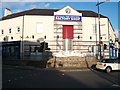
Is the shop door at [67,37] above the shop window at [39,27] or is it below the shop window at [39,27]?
below

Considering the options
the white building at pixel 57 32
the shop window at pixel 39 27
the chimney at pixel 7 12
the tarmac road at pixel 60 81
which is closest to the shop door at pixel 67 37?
the white building at pixel 57 32

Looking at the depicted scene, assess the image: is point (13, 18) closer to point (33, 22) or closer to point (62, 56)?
point (33, 22)

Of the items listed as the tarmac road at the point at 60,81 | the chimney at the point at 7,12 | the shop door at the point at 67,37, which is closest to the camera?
the tarmac road at the point at 60,81

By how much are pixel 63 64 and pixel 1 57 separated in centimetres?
1733

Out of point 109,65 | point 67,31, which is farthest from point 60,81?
point 67,31

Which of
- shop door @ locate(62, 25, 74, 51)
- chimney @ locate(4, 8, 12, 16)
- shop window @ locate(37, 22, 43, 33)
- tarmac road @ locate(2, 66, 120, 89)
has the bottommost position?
tarmac road @ locate(2, 66, 120, 89)

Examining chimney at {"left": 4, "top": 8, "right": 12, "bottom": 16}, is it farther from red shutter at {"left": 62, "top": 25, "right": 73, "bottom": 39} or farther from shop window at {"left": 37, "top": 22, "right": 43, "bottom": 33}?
red shutter at {"left": 62, "top": 25, "right": 73, "bottom": 39}

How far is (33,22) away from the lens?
4359 centimetres

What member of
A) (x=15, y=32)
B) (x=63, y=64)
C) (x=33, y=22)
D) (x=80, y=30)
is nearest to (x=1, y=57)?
(x=15, y=32)

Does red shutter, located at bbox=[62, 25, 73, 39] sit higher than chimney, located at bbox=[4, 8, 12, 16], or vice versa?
chimney, located at bbox=[4, 8, 12, 16]

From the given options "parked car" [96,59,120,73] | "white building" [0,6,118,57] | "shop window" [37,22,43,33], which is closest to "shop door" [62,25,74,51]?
"white building" [0,6,118,57]

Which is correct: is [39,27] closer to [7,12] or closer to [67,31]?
[67,31]

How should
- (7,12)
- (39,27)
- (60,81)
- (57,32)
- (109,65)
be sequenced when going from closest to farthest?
(60,81) → (109,65) → (57,32) → (39,27) → (7,12)

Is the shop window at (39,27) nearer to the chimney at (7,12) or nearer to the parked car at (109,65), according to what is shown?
the chimney at (7,12)
